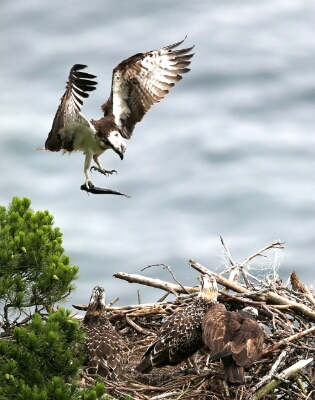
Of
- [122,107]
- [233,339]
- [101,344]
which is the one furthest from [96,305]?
[122,107]

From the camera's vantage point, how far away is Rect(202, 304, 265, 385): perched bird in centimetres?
873

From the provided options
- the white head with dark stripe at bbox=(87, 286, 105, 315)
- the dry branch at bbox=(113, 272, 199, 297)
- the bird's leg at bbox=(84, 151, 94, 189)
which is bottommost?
the white head with dark stripe at bbox=(87, 286, 105, 315)

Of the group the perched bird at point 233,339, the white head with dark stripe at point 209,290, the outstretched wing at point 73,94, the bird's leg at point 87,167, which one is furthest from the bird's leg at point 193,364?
the outstretched wing at point 73,94

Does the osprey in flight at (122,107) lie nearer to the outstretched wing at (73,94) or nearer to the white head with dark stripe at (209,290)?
the outstretched wing at (73,94)

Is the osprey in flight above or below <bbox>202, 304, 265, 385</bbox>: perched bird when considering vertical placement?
above

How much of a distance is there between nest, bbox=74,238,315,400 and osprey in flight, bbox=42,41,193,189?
5.55 feet

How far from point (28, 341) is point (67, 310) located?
0.46m

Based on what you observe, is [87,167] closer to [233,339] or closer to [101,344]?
[101,344]

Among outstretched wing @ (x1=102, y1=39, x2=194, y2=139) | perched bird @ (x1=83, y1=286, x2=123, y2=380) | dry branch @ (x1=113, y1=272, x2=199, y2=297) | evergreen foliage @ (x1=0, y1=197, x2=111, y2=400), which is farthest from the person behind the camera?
outstretched wing @ (x1=102, y1=39, x2=194, y2=139)

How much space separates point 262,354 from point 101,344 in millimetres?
1596

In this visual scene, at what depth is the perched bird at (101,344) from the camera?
9.37 meters

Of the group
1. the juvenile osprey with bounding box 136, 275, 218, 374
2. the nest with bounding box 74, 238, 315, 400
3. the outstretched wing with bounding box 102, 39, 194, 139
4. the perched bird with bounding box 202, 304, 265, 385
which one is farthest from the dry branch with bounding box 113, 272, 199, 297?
the outstretched wing with bounding box 102, 39, 194, 139

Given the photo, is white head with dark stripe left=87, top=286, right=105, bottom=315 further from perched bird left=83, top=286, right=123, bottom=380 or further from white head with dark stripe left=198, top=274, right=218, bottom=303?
white head with dark stripe left=198, top=274, right=218, bottom=303

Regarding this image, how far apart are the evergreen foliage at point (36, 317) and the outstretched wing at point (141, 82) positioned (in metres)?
3.20
